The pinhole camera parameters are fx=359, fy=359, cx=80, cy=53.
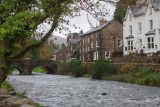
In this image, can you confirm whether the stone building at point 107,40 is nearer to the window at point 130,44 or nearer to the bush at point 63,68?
the bush at point 63,68

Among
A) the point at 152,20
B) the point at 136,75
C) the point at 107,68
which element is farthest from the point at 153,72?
the point at 152,20

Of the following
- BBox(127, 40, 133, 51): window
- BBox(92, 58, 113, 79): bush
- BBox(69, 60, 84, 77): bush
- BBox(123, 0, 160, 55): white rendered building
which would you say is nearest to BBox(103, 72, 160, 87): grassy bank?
BBox(92, 58, 113, 79): bush

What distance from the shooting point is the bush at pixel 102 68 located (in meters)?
58.9

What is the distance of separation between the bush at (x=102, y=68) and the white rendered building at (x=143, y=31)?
8635 mm

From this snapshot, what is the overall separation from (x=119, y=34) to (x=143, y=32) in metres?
21.1

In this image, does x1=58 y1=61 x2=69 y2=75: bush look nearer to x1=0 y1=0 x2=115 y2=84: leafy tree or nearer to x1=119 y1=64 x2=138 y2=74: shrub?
x1=119 y1=64 x2=138 y2=74: shrub

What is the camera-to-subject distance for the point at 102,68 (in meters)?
59.1

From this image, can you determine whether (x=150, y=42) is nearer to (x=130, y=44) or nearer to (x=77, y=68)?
(x=130, y=44)

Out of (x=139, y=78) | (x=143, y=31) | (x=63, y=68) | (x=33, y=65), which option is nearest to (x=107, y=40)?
(x=63, y=68)

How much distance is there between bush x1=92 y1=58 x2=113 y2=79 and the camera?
58875 millimetres

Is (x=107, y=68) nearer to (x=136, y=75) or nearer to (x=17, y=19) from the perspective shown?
(x=136, y=75)

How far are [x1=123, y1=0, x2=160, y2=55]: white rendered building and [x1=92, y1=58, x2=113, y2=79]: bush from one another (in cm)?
863

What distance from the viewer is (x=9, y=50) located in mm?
→ 13250

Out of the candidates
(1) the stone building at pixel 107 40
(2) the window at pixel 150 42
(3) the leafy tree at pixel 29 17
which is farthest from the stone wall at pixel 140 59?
(3) the leafy tree at pixel 29 17
